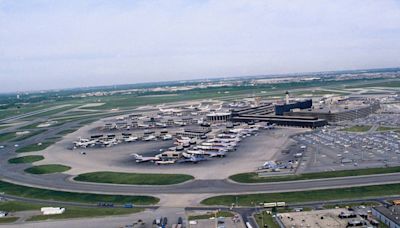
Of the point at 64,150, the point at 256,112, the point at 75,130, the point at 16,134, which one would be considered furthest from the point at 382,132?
the point at 16,134

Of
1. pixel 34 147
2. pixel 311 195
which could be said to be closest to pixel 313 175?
pixel 311 195

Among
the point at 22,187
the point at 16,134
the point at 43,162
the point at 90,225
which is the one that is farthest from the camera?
the point at 16,134

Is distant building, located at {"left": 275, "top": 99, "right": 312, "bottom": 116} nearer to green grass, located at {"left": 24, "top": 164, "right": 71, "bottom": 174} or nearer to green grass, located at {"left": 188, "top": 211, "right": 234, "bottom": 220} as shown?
green grass, located at {"left": 24, "top": 164, "right": 71, "bottom": 174}

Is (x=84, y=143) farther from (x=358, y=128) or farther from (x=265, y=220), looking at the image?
(x=265, y=220)

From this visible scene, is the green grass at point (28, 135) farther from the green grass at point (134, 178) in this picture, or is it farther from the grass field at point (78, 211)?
the grass field at point (78, 211)

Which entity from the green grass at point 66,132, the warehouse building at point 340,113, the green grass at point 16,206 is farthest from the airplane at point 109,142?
the warehouse building at point 340,113

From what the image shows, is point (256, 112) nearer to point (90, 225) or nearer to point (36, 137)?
point (36, 137)
